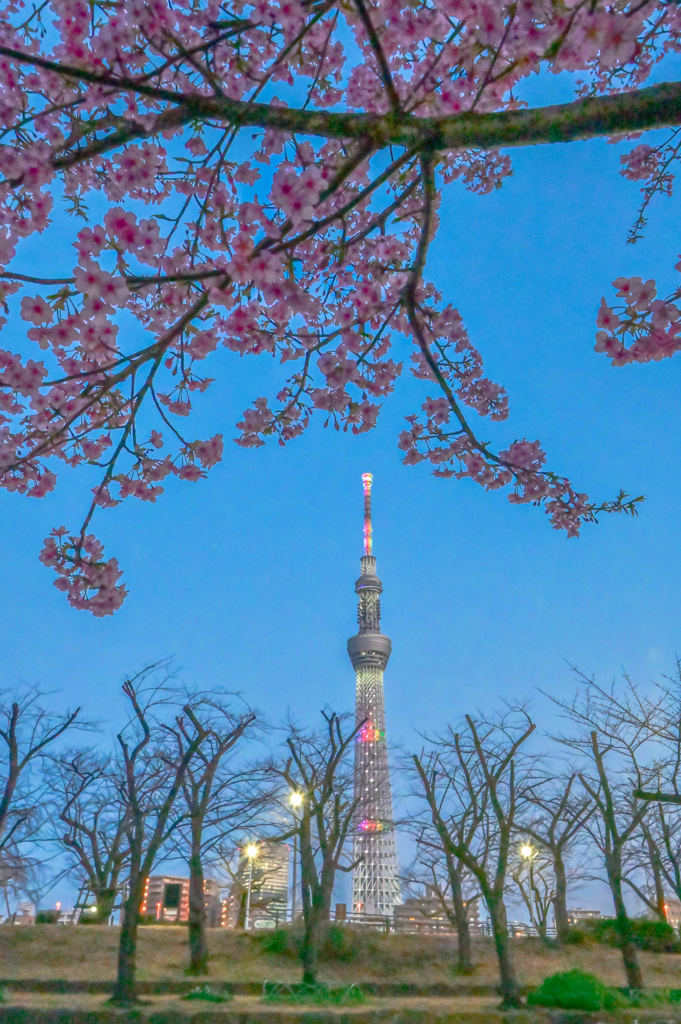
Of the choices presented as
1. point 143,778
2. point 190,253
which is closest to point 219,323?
point 190,253

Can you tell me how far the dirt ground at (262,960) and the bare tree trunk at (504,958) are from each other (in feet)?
7.92

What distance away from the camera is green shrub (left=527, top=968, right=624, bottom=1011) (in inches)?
416

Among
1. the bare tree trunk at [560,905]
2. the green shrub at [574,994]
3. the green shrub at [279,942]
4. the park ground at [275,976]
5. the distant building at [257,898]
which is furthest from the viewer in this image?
the distant building at [257,898]

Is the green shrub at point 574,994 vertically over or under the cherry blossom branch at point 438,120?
under

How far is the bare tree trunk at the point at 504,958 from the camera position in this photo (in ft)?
38.0

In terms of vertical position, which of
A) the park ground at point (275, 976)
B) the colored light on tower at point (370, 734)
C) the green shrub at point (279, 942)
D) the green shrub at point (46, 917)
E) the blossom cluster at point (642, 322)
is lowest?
the park ground at point (275, 976)

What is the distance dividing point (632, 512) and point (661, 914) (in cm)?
1973

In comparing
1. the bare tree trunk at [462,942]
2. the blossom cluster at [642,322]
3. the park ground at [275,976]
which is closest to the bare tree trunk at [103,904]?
the park ground at [275,976]

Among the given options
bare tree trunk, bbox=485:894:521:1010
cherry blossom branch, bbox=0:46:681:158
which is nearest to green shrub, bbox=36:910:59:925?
bare tree trunk, bbox=485:894:521:1010

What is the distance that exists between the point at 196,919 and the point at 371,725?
31.7 m

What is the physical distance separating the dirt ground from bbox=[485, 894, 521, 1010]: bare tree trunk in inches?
95.1

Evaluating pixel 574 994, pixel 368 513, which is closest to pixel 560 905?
pixel 574 994

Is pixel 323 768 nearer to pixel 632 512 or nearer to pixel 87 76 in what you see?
pixel 632 512

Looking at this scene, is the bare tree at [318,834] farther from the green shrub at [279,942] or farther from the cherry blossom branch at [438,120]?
the cherry blossom branch at [438,120]
